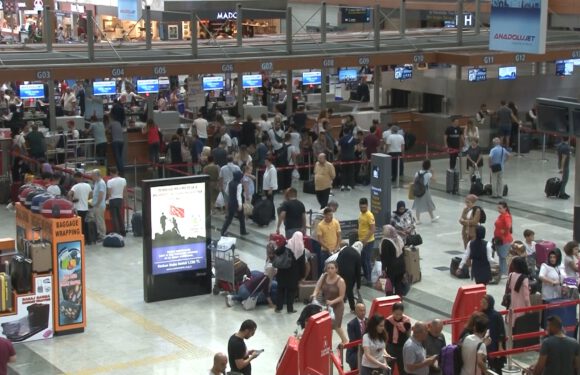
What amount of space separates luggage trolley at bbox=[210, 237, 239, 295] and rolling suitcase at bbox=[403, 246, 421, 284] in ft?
8.86

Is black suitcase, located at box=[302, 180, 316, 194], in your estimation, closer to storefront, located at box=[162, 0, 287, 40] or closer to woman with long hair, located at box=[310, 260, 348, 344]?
woman with long hair, located at box=[310, 260, 348, 344]

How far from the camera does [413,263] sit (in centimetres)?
1759

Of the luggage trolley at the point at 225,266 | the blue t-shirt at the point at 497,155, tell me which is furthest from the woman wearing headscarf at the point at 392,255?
the blue t-shirt at the point at 497,155

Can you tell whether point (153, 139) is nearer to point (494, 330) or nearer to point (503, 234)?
point (503, 234)

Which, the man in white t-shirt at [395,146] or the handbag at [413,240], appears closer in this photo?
the handbag at [413,240]

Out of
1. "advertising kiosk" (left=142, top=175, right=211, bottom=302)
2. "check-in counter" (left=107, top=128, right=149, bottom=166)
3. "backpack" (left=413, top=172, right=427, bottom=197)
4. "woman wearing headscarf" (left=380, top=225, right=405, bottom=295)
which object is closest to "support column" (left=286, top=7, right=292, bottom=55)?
"check-in counter" (left=107, top=128, right=149, bottom=166)

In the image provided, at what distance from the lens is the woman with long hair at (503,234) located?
57.4ft

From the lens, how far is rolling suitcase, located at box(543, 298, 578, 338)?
14359 mm

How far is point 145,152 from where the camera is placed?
28969 mm

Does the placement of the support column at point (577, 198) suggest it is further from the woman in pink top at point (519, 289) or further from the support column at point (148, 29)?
the support column at point (148, 29)

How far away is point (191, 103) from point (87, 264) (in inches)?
501

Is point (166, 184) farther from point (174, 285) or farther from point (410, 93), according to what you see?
point (410, 93)

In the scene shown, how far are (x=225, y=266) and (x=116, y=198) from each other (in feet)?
14.0

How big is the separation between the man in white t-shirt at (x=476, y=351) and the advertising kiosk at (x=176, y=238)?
6234 mm
